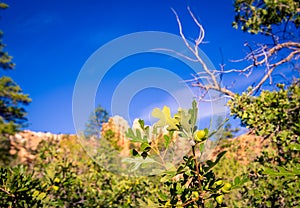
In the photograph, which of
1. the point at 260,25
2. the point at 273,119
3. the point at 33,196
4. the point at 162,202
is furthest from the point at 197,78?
the point at 162,202

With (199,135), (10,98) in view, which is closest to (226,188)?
(199,135)

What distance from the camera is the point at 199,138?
0.98m

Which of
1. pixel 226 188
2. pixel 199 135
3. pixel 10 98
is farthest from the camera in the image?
pixel 10 98

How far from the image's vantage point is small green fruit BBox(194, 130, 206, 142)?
0.97 m

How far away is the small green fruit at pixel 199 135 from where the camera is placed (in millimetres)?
972

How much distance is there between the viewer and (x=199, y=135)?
3.20 ft

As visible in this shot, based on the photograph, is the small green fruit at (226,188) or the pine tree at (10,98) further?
the pine tree at (10,98)

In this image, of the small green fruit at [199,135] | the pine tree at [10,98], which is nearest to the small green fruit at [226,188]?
the small green fruit at [199,135]

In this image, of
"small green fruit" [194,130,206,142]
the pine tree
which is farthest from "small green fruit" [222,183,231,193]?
the pine tree

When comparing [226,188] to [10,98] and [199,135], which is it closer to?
[199,135]

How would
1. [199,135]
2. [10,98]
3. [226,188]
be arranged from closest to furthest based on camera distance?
[199,135], [226,188], [10,98]

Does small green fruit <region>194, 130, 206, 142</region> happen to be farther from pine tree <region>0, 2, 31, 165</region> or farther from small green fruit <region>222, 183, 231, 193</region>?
pine tree <region>0, 2, 31, 165</region>

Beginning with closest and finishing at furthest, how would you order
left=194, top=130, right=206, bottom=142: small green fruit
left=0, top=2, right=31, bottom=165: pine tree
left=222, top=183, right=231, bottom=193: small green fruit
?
1. left=194, top=130, right=206, bottom=142: small green fruit
2. left=222, top=183, right=231, bottom=193: small green fruit
3. left=0, top=2, right=31, bottom=165: pine tree

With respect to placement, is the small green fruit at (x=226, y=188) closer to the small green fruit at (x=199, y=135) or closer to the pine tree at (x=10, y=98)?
the small green fruit at (x=199, y=135)
